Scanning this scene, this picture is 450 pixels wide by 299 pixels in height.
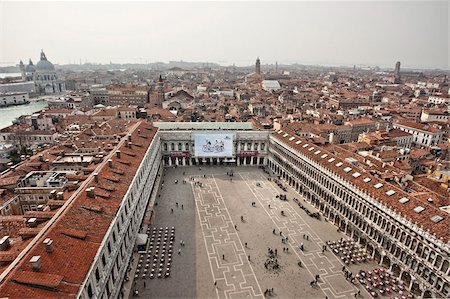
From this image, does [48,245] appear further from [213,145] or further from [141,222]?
[213,145]

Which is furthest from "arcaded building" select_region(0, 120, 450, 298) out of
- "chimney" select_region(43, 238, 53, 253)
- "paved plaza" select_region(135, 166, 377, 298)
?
"paved plaza" select_region(135, 166, 377, 298)

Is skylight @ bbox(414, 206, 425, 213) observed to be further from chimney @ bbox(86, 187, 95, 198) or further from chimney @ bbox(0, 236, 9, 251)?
chimney @ bbox(0, 236, 9, 251)

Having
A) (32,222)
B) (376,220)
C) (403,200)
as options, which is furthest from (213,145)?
(32,222)

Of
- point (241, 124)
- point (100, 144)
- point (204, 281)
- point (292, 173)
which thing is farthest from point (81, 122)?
point (204, 281)

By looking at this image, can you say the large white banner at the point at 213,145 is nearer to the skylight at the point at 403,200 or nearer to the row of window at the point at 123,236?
the row of window at the point at 123,236

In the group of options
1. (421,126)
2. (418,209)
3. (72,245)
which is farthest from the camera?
(421,126)

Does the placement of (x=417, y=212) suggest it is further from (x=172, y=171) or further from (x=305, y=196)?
(x=172, y=171)
